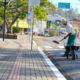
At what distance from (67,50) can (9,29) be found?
32.3 meters

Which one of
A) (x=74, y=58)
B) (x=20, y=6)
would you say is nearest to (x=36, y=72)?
(x=74, y=58)

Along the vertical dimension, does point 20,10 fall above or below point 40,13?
above

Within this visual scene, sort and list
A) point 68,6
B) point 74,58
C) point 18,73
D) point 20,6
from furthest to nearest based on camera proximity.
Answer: point 68,6 < point 20,6 < point 74,58 < point 18,73

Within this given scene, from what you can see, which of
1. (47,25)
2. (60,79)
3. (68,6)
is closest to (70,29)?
(60,79)

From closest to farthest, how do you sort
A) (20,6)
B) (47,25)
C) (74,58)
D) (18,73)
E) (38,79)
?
(38,79) → (18,73) → (74,58) → (20,6) → (47,25)

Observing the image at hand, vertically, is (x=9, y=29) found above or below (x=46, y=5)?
below

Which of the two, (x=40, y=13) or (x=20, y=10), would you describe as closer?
(x=40, y=13)

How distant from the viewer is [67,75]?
12.5 metres

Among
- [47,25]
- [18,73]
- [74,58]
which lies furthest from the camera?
[47,25]

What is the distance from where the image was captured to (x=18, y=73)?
11875 mm

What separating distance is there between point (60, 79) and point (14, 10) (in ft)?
128

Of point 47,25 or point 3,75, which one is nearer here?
point 3,75

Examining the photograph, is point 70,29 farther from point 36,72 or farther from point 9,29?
point 9,29

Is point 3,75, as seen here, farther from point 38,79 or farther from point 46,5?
point 46,5
